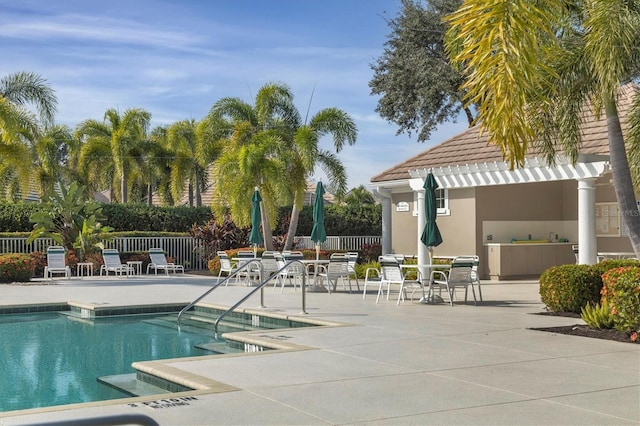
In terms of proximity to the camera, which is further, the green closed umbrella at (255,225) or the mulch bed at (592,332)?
the green closed umbrella at (255,225)

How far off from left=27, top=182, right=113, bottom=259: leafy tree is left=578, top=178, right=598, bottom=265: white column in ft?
50.6

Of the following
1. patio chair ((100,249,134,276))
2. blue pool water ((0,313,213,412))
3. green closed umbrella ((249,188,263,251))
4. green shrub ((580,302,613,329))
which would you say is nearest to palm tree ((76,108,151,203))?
patio chair ((100,249,134,276))

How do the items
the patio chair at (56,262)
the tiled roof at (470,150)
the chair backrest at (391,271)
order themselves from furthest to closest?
the patio chair at (56,262), the tiled roof at (470,150), the chair backrest at (391,271)

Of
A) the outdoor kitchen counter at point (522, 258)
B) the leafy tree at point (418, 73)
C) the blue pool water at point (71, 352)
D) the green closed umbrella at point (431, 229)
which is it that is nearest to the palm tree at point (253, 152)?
the outdoor kitchen counter at point (522, 258)

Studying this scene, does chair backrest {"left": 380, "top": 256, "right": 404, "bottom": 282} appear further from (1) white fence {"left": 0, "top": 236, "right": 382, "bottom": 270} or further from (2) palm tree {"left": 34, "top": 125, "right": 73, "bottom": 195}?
(2) palm tree {"left": 34, "top": 125, "right": 73, "bottom": 195}

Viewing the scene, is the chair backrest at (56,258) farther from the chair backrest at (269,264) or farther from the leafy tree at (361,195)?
the leafy tree at (361,195)

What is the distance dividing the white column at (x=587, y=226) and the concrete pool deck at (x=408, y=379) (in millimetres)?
4499

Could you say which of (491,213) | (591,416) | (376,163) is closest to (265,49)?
(491,213)

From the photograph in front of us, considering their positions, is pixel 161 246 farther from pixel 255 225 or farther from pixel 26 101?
pixel 255 225

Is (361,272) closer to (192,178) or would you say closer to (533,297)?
(533,297)

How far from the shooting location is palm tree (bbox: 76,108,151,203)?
43.7m

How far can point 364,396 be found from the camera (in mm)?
7797

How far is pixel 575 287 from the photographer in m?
14.1

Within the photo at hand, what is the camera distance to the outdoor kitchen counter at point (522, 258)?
2352 cm
